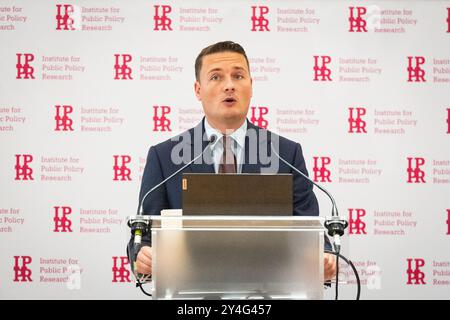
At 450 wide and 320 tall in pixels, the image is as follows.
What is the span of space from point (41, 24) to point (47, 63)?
0.28 metres

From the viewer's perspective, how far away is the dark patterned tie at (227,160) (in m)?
2.58

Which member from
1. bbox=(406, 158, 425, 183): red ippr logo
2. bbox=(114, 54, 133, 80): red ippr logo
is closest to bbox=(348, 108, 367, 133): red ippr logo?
bbox=(406, 158, 425, 183): red ippr logo

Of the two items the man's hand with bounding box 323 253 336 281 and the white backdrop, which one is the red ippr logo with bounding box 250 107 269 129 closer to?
the white backdrop

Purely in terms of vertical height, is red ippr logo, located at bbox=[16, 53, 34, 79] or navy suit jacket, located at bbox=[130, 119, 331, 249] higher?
red ippr logo, located at bbox=[16, 53, 34, 79]

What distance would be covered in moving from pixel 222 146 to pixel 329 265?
107 cm

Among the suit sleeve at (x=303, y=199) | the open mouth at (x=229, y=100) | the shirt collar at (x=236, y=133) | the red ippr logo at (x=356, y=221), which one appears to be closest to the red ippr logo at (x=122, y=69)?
the shirt collar at (x=236, y=133)

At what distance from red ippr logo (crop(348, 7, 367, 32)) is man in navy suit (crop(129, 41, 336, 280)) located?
1.34 meters

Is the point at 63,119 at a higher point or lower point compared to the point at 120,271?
higher

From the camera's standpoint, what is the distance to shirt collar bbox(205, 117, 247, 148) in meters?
2.73

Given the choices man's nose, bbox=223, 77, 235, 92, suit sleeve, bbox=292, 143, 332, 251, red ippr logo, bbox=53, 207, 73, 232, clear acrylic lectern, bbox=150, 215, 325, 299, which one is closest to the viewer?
clear acrylic lectern, bbox=150, 215, 325, 299

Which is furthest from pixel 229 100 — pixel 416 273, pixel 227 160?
pixel 416 273

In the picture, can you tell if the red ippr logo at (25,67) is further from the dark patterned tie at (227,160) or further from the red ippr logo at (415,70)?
the red ippr logo at (415,70)

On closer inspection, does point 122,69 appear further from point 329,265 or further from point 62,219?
point 329,265

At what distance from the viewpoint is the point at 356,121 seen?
12.4 feet
